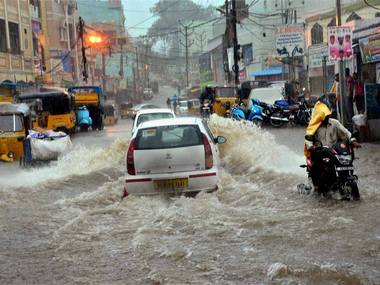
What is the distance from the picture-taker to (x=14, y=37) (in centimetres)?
3850

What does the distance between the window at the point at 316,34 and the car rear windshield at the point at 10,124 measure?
24.6 metres

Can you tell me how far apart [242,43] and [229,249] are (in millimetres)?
50319

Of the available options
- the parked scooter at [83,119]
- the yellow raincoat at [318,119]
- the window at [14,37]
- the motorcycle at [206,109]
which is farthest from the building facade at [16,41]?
the yellow raincoat at [318,119]

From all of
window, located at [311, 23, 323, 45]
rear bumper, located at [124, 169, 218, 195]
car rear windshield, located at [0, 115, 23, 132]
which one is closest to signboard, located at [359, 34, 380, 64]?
rear bumper, located at [124, 169, 218, 195]

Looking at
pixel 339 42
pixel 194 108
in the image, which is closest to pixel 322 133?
pixel 339 42

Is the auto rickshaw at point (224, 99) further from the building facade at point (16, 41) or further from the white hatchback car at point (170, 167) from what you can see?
the white hatchback car at point (170, 167)

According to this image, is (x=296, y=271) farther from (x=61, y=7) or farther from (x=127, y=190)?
(x=61, y=7)

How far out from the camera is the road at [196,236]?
234 inches

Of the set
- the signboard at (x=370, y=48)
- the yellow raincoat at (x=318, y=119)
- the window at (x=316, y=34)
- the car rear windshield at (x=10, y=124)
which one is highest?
the window at (x=316, y=34)

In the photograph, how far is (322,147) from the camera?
29.5ft

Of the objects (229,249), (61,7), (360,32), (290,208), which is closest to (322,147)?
(290,208)

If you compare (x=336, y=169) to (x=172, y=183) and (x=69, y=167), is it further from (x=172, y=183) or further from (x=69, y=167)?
(x=69, y=167)

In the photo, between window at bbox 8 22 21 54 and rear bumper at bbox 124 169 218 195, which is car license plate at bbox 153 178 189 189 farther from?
window at bbox 8 22 21 54

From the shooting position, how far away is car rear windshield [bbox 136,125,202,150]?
9438 millimetres
